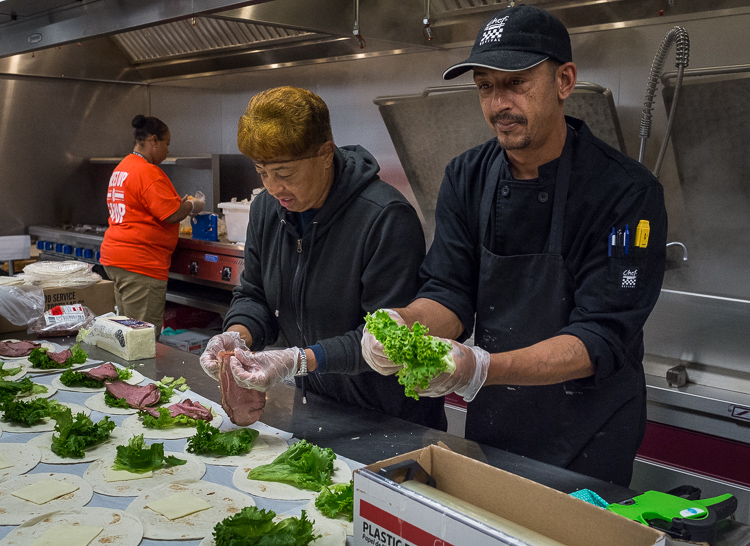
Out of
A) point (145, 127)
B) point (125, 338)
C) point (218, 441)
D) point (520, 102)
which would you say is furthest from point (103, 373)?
point (145, 127)

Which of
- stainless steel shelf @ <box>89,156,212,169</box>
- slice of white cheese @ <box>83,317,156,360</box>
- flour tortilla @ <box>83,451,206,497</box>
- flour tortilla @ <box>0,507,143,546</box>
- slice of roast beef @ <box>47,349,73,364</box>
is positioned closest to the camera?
flour tortilla @ <box>0,507,143,546</box>

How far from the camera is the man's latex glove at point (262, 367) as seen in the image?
1.69 meters

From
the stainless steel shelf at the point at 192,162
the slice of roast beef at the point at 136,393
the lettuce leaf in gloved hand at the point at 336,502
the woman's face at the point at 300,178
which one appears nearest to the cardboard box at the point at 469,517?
the lettuce leaf in gloved hand at the point at 336,502

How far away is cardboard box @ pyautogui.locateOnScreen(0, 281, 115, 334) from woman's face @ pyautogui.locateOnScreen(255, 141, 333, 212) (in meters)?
1.55

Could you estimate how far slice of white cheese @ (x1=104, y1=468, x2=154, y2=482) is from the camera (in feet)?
5.05

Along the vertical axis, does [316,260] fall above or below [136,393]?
above

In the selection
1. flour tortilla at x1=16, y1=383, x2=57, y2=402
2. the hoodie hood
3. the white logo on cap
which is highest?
the white logo on cap

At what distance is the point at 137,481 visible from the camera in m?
1.53

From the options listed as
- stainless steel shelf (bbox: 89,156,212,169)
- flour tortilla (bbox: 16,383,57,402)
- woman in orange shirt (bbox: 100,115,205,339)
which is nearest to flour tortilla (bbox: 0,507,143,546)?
flour tortilla (bbox: 16,383,57,402)

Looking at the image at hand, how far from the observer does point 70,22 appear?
3.06 m

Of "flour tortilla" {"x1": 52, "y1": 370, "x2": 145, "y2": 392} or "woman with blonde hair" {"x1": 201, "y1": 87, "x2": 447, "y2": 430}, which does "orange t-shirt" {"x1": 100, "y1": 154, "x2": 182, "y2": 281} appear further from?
"woman with blonde hair" {"x1": 201, "y1": 87, "x2": 447, "y2": 430}

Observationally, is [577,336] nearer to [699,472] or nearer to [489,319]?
[489,319]

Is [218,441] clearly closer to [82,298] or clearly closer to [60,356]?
[60,356]

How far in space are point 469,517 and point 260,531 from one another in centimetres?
45
